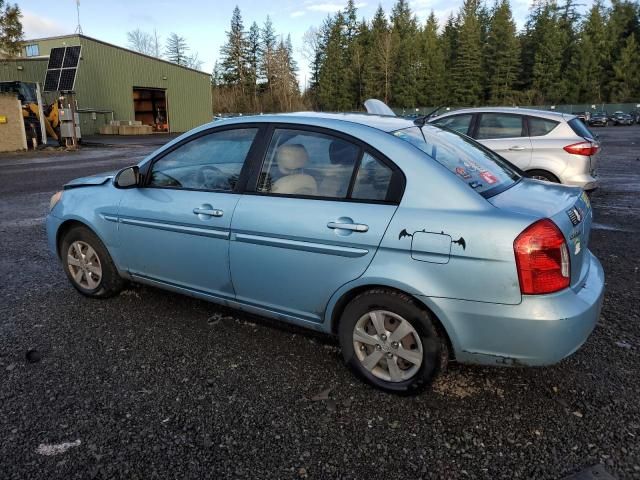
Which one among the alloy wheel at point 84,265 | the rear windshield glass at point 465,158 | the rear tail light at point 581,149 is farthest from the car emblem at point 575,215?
the rear tail light at point 581,149

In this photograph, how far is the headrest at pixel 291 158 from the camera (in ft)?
10.5

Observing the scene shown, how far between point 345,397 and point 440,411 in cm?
54

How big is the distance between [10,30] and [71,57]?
16.1 ft

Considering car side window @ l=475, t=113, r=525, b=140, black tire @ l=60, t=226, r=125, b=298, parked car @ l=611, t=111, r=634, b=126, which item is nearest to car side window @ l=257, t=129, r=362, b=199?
black tire @ l=60, t=226, r=125, b=298

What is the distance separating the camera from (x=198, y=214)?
136 inches

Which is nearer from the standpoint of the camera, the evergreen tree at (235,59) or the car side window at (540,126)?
the car side window at (540,126)

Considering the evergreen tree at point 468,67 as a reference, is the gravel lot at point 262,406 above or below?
below

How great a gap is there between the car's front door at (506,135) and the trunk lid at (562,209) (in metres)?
4.94

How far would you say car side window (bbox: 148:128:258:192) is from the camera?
3.48 m

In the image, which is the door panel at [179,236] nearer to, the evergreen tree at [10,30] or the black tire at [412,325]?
the black tire at [412,325]

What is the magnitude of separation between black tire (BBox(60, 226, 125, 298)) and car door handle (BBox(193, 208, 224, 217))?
1195 millimetres

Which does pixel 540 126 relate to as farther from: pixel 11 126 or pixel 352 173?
pixel 11 126

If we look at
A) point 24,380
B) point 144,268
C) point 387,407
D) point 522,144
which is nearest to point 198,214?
point 144,268

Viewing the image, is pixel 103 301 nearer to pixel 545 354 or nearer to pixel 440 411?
pixel 440 411
